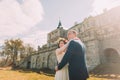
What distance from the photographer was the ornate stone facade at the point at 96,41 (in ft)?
92.4

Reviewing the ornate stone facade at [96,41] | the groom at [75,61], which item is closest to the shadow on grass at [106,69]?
the ornate stone facade at [96,41]

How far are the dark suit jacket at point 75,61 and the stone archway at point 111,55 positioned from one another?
81.7 ft

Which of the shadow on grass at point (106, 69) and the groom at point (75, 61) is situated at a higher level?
the groom at point (75, 61)

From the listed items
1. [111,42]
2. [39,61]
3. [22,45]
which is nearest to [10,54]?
[22,45]

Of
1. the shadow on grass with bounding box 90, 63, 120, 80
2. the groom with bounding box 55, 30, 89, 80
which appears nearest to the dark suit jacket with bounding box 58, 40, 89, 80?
the groom with bounding box 55, 30, 89, 80

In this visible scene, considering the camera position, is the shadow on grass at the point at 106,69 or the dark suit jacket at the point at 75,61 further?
the shadow on grass at the point at 106,69

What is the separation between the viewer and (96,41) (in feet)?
95.7

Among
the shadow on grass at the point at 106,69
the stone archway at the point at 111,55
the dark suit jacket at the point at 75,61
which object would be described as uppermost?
the stone archway at the point at 111,55

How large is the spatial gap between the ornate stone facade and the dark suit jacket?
2326 centimetres

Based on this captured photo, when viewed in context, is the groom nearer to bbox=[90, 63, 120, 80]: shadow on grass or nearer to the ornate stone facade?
bbox=[90, 63, 120, 80]: shadow on grass

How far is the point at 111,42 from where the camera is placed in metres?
27.9

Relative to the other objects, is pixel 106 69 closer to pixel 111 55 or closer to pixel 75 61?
pixel 111 55

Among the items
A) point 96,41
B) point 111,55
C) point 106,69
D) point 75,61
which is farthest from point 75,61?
point 111,55

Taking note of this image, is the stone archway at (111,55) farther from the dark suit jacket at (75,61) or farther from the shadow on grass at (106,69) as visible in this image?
the dark suit jacket at (75,61)
